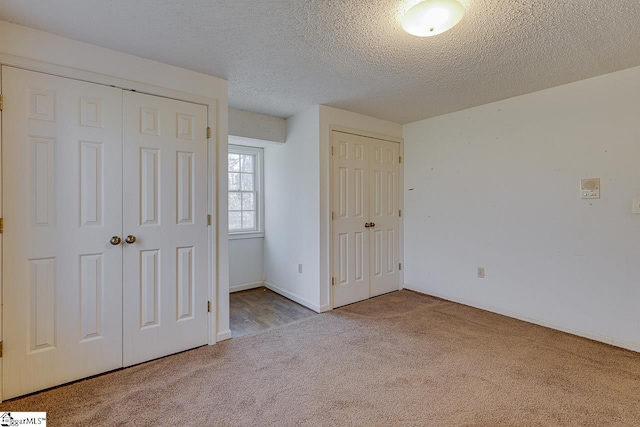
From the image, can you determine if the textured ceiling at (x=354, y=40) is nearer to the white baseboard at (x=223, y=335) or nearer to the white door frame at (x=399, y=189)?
the white door frame at (x=399, y=189)

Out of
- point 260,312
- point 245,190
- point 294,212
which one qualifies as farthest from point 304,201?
point 260,312

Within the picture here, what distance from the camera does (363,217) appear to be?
3711mm

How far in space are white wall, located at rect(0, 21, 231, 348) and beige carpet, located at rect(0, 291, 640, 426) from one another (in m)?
0.59

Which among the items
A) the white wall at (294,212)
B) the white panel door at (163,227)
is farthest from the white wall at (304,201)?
the white panel door at (163,227)

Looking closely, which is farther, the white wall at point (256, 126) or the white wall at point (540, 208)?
the white wall at point (256, 126)

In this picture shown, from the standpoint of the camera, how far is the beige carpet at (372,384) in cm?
167

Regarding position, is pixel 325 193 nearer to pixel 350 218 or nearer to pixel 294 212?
pixel 350 218

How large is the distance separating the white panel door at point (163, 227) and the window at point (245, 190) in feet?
5.69

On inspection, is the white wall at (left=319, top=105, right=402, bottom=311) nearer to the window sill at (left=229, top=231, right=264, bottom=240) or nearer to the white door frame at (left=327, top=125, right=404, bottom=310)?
the white door frame at (left=327, top=125, right=404, bottom=310)

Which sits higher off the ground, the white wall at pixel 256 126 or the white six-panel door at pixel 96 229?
the white wall at pixel 256 126

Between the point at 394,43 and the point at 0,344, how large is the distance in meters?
3.08

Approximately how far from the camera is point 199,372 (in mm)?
2115

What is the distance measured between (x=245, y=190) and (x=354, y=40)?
281cm

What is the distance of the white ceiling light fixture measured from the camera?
154 centimetres
